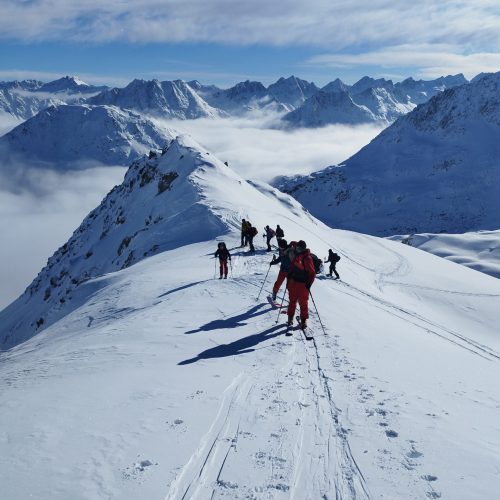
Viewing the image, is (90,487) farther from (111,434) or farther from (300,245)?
(300,245)

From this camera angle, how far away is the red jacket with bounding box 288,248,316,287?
44.3 feet

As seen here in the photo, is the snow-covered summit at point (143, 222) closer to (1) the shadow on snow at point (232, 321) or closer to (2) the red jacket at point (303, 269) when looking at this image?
(1) the shadow on snow at point (232, 321)

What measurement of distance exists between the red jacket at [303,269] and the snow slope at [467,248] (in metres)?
72.9

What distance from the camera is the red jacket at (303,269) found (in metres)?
13.5

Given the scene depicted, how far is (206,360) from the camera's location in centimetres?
1084

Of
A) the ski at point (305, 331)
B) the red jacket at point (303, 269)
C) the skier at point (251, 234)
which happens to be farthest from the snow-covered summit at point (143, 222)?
the red jacket at point (303, 269)

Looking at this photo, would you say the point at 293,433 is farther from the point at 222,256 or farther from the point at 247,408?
the point at 222,256

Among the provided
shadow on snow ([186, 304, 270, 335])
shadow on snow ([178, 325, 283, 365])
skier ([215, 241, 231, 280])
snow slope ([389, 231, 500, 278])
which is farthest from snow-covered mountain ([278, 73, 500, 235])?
shadow on snow ([178, 325, 283, 365])

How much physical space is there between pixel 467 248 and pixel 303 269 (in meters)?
89.5

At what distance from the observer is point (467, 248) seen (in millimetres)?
93188

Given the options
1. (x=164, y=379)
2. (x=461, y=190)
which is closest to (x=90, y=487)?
(x=164, y=379)

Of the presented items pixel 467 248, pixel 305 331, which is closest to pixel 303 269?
pixel 305 331

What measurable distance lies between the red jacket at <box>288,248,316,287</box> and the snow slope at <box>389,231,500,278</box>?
239 ft

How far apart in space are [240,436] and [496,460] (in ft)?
11.7
